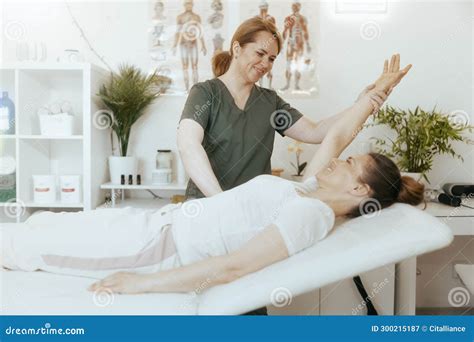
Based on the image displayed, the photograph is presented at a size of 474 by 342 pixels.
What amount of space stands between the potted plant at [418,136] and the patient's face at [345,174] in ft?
2.60

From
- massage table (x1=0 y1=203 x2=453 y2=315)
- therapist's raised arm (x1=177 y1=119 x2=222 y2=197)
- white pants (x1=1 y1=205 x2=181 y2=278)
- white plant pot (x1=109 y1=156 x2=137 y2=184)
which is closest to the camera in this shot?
massage table (x1=0 y1=203 x2=453 y2=315)

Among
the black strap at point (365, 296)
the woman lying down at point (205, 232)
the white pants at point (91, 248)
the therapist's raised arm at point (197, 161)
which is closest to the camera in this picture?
the woman lying down at point (205, 232)

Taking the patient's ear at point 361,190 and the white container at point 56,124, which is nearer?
the patient's ear at point 361,190

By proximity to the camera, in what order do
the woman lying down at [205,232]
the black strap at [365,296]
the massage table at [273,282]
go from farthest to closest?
the black strap at [365,296] → the woman lying down at [205,232] → the massage table at [273,282]

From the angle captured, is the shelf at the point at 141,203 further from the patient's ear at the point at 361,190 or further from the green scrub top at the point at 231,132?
the patient's ear at the point at 361,190

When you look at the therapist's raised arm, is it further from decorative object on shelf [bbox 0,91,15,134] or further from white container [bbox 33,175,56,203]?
decorative object on shelf [bbox 0,91,15,134]

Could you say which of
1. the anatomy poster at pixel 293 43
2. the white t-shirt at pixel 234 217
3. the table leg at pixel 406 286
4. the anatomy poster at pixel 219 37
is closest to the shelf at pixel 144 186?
the anatomy poster at pixel 219 37

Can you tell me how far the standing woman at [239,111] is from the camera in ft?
5.51

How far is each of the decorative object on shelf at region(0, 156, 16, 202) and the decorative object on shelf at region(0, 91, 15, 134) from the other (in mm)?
157

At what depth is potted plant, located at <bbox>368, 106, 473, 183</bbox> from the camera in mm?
2115

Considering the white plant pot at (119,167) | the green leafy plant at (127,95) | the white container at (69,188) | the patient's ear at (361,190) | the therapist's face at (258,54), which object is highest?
the therapist's face at (258,54)

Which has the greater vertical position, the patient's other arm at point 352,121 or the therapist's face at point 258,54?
the therapist's face at point 258,54

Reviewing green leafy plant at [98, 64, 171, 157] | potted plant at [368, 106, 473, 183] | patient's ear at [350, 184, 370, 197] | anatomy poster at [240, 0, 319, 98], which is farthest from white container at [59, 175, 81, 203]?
potted plant at [368, 106, 473, 183]

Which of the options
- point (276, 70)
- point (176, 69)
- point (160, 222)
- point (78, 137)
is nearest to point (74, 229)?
point (160, 222)
